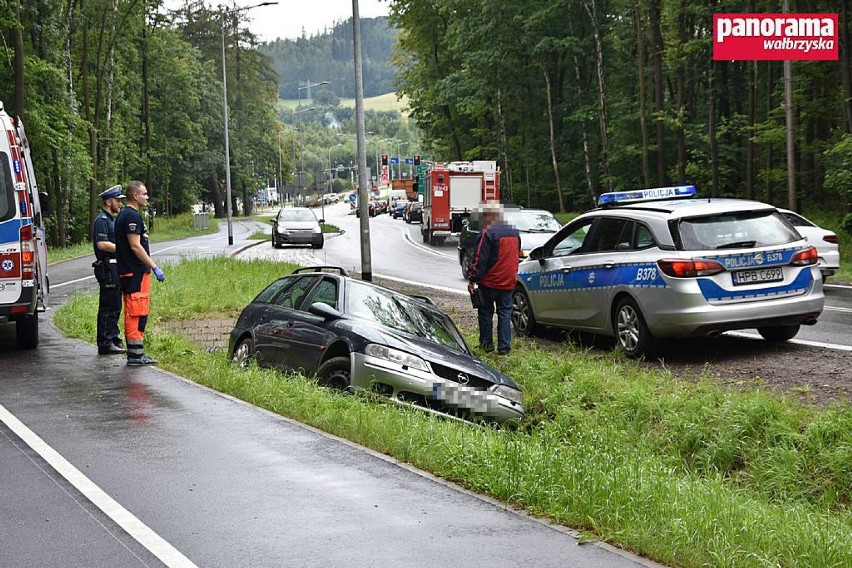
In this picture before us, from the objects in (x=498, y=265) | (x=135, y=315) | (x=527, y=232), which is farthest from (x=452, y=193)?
(x=135, y=315)

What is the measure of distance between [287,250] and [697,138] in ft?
53.3

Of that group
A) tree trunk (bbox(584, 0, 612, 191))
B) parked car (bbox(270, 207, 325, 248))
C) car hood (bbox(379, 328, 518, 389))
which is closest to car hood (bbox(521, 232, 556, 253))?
car hood (bbox(379, 328, 518, 389))

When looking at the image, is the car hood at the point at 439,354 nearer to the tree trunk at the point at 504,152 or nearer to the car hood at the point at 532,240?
the car hood at the point at 532,240

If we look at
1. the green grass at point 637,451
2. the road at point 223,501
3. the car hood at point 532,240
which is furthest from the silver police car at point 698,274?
the car hood at point 532,240

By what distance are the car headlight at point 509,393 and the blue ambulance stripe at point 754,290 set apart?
2540 millimetres

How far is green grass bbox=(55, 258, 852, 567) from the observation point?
5.42 meters

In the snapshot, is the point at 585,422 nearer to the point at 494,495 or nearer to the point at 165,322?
the point at 494,495

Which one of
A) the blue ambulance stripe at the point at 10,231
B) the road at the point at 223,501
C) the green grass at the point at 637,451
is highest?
the blue ambulance stripe at the point at 10,231

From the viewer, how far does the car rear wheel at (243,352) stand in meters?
11.5

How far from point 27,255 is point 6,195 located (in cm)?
72

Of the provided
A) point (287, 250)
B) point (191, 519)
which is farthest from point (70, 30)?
point (191, 519)

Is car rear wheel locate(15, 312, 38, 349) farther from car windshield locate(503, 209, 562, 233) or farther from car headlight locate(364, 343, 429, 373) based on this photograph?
car windshield locate(503, 209, 562, 233)

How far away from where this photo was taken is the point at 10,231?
12195 mm

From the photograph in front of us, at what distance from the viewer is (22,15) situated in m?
40.6
